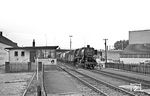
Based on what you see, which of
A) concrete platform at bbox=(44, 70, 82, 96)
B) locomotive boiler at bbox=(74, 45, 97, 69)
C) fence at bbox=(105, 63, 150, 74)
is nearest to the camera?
concrete platform at bbox=(44, 70, 82, 96)

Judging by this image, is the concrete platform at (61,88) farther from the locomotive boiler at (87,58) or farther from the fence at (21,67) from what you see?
the locomotive boiler at (87,58)

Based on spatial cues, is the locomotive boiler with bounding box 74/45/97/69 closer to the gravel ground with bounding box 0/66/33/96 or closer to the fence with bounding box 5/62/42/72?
the fence with bounding box 5/62/42/72

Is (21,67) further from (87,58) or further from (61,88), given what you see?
(61,88)

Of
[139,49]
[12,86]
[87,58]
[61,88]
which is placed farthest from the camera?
[139,49]

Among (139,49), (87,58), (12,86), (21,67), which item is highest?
(139,49)

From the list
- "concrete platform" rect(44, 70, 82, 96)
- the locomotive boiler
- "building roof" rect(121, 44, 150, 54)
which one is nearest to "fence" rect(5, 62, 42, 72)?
the locomotive boiler

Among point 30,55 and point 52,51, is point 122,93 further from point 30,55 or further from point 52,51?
point 30,55

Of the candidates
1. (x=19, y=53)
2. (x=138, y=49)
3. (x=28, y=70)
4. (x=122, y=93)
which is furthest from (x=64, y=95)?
(x=138, y=49)

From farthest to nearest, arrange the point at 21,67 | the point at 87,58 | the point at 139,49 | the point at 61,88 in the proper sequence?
→ the point at 139,49
the point at 87,58
the point at 21,67
the point at 61,88

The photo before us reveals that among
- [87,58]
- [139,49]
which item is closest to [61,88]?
[87,58]

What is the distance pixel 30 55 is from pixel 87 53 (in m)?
9.05

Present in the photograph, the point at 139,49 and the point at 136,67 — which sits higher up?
the point at 139,49

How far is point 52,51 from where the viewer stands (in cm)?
3297

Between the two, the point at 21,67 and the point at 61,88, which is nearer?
the point at 61,88
